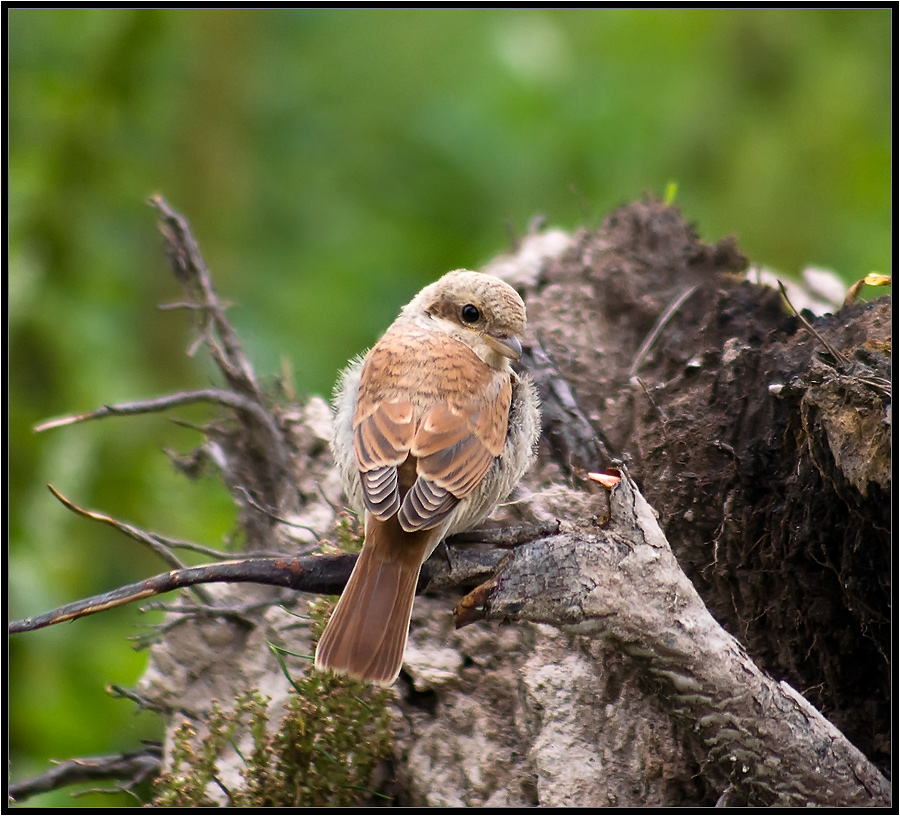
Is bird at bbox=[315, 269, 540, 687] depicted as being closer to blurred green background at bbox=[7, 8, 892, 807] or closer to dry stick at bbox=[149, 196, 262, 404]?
dry stick at bbox=[149, 196, 262, 404]

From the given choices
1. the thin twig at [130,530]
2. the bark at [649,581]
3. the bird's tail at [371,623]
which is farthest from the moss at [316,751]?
the thin twig at [130,530]

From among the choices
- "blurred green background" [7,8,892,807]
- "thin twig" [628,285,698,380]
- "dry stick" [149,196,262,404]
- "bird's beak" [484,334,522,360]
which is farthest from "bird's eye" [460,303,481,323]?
"blurred green background" [7,8,892,807]

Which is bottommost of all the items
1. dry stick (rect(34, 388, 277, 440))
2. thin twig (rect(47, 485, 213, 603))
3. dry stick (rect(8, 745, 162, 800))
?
dry stick (rect(8, 745, 162, 800))

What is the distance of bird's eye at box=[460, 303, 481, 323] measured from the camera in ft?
12.8

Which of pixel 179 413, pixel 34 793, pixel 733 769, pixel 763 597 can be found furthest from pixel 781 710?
pixel 179 413

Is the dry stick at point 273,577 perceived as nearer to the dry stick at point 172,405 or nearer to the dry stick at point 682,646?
the dry stick at point 682,646

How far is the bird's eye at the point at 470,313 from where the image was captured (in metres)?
3.91

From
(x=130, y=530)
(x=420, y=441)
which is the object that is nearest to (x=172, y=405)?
(x=130, y=530)

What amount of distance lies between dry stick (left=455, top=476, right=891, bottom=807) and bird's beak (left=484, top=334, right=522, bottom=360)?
114 cm

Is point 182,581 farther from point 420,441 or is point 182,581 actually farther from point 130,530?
point 420,441

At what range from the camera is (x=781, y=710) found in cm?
268

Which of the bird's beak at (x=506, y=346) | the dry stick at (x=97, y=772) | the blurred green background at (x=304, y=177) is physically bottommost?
the dry stick at (x=97, y=772)

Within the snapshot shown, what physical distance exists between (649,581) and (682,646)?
0.18 m

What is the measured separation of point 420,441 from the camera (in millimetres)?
3303
